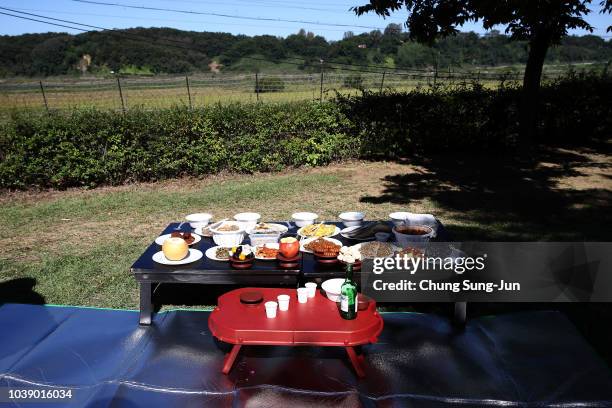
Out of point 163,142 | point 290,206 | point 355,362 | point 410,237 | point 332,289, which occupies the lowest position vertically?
point 290,206

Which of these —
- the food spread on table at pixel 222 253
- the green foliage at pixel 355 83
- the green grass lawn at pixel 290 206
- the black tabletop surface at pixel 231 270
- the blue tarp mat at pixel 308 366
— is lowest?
the green grass lawn at pixel 290 206

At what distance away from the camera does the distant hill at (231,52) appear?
138ft

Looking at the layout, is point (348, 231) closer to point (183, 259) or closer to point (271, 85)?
point (183, 259)

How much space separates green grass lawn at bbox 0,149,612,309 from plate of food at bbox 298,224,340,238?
1.22 metres

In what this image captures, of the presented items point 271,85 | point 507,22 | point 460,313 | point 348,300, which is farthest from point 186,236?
point 271,85

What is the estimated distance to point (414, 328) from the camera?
3988 mm

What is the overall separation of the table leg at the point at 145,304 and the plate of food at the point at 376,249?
1.77 metres

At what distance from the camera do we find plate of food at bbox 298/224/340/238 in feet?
14.5

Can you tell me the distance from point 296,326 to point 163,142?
690 cm

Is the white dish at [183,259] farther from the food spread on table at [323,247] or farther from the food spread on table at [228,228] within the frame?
the food spread on table at [323,247]

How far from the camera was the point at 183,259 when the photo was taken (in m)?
3.88

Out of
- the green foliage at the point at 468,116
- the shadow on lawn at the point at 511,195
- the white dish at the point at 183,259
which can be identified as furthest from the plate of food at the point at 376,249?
the green foliage at the point at 468,116

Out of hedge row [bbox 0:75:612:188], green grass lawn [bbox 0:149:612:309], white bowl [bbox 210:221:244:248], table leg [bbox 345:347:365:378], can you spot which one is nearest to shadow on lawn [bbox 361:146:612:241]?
green grass lawn [bbox 0:149:612:309]

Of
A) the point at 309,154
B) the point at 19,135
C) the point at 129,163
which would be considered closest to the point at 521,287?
the point at 309,154
